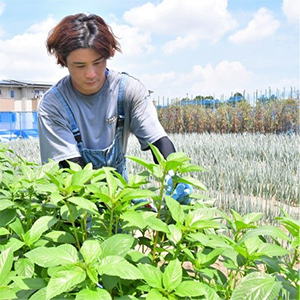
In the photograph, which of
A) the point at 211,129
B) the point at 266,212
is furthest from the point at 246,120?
the point at 266,212

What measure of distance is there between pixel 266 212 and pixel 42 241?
2.10 m

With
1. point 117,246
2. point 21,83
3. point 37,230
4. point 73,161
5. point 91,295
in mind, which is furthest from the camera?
point 21,83

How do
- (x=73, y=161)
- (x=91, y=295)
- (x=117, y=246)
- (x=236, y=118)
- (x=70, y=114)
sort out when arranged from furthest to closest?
1. (x=236, y=118)
2. (x=70, y=114)
3. (x=73, y=161)
4. (x=117, y=246)
5. (x=91, y=295)

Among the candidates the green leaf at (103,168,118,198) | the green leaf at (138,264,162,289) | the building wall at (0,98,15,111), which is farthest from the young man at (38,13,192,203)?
the building wall at (0,98,15,111)

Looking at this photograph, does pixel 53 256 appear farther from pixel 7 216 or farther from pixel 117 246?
pixel 7 216

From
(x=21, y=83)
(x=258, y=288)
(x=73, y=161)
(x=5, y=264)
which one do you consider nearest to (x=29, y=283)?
(x=5, y=264)

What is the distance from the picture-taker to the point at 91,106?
177cm

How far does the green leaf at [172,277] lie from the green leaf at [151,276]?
1cm

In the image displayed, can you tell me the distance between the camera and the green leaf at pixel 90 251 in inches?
25.0

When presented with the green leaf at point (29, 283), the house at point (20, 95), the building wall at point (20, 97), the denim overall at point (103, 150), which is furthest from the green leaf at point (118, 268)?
the building wall at point (20, 97)

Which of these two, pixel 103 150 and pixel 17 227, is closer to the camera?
pixel 17 227

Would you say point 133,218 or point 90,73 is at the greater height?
point 90,73

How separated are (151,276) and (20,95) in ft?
104

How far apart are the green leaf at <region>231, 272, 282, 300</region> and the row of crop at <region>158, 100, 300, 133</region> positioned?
9898mm
